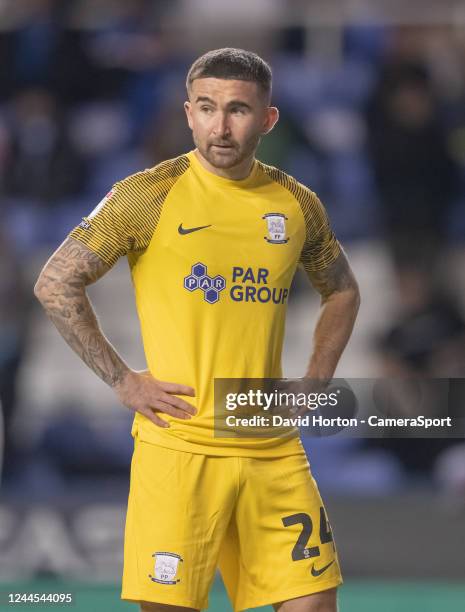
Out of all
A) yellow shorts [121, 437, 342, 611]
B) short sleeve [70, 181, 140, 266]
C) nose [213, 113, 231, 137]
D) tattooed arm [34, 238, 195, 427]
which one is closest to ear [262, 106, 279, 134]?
nose [213, 113, 231, 137]

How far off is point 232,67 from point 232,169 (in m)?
0.29

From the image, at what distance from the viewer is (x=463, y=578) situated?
586 centimetres

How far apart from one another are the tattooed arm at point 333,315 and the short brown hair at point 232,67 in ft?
2.13

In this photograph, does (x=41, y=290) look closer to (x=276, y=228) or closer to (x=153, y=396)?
(x=153, y=396)

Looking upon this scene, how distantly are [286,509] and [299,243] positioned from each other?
2.52 ft

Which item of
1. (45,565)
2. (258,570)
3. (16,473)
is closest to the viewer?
(258,570)

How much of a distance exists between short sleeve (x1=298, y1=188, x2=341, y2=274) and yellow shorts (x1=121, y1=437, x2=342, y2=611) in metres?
0.63

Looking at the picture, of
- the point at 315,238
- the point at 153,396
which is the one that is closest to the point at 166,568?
the point at 153,396

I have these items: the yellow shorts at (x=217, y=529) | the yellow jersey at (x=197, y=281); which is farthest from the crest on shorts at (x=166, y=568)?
the yellow jersey at (x=197, y=281)

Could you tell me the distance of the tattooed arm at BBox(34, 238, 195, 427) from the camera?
349 cm

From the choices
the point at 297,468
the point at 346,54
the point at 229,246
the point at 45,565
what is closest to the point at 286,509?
the point at 297,468

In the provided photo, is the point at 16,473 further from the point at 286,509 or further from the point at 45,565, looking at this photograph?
the point at 286,509

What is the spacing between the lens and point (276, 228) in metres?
3.63

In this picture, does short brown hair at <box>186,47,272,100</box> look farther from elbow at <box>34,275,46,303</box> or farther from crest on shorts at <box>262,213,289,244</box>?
elbow at <box>34,275,46,303</box>
